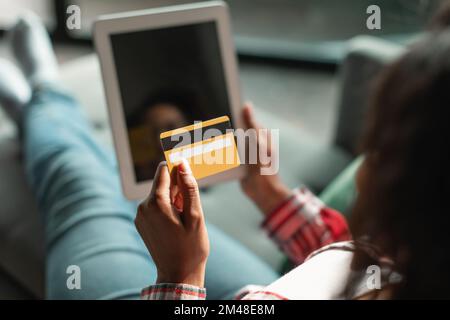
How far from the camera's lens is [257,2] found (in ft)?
6.11

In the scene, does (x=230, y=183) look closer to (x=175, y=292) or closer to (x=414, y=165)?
(x=175, y=292)

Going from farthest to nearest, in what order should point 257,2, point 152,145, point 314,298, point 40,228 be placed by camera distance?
point 257,2, point 40,228, point 152,145, point 314,298


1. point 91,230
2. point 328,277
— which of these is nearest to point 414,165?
point 328,277

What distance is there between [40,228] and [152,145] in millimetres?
328

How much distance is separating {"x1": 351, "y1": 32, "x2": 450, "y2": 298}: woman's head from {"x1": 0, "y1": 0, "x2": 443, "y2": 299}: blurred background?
0.12 feet

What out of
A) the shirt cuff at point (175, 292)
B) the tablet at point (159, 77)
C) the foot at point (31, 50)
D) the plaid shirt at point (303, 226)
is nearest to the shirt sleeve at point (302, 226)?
the plaid shirt at point (303, 226)

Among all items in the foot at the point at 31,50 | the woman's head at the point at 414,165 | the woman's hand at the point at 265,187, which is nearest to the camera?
the woman's head at the point at 414,165

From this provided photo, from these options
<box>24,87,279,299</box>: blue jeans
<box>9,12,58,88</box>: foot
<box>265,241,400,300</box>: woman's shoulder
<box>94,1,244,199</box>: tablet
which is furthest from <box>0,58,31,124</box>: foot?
<box>265,241,400,300</box>: woman's shoulder

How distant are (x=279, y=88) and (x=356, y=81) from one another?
0.65 m

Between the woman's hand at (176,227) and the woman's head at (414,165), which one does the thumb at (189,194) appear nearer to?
the woman's hand at (176,227)

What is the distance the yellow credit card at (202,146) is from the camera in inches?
20.6

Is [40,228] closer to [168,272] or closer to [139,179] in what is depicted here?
[139,179]

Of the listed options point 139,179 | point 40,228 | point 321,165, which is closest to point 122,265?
point 139,179

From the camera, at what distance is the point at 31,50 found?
1.19 meters
